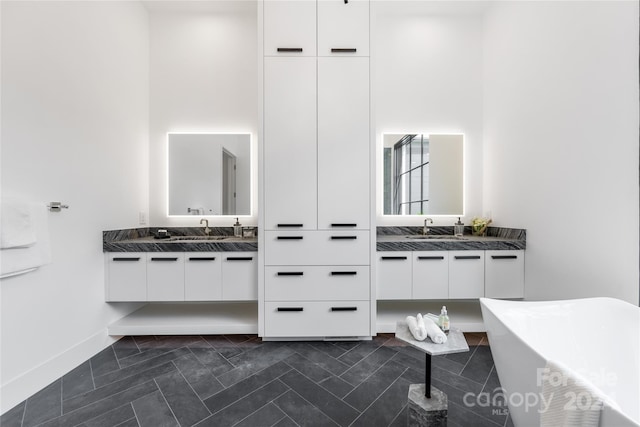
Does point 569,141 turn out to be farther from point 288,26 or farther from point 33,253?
point 33,253

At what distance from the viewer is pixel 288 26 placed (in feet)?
7.15

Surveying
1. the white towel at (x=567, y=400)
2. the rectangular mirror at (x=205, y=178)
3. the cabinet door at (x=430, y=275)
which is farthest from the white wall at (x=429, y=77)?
the white towel at (x=567, y=400)

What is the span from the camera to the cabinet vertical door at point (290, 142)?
2.19 m

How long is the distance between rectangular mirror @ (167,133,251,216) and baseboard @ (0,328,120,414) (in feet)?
4.41

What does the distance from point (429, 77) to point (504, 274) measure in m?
2.25

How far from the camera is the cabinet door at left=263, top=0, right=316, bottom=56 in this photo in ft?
7.12

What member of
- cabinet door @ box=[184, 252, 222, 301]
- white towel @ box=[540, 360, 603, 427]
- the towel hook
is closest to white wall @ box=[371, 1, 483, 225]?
cabinet door @ box=[184, 252, 222, 301]

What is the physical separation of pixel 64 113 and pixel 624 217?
377cm

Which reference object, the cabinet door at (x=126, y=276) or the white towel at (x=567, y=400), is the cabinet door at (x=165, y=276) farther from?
the white towel at (x=567, y=400)

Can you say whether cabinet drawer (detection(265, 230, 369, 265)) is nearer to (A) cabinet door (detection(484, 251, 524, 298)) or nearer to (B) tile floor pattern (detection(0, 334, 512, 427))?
(B) tile floor pattern (detection(0, 334, 512, 427))

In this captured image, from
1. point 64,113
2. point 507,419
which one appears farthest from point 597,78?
point 64,113

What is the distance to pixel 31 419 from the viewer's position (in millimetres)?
1413

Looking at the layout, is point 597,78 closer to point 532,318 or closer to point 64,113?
point 532,318

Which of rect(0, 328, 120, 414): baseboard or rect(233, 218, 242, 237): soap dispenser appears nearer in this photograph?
rect(0, 328, 120, 414): baseboard
